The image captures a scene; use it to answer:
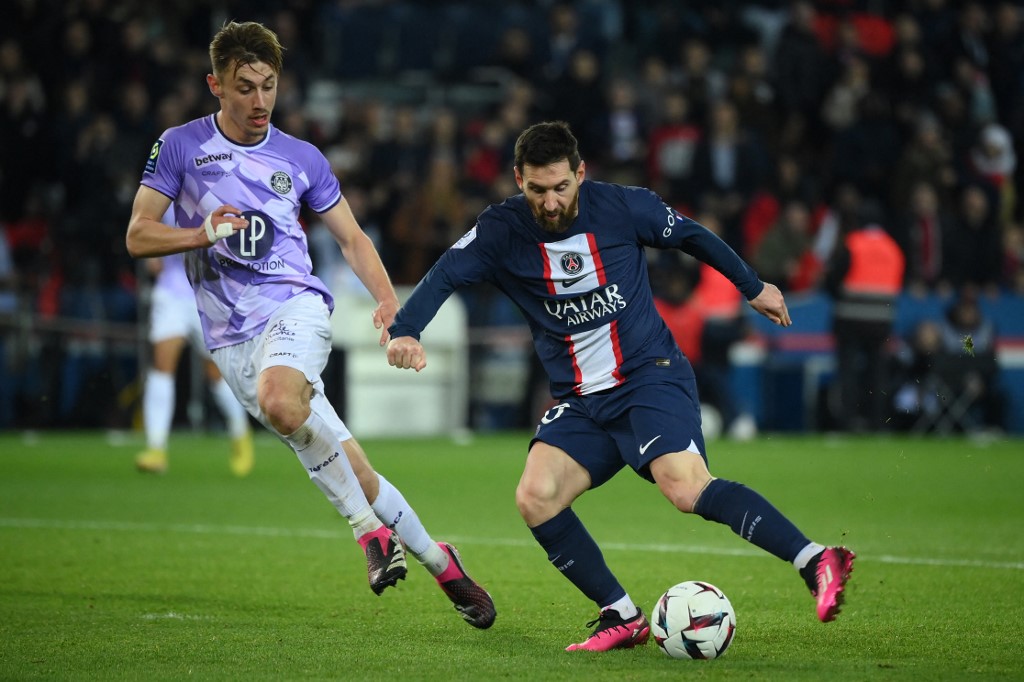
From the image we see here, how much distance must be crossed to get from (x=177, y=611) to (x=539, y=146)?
8.25 ft

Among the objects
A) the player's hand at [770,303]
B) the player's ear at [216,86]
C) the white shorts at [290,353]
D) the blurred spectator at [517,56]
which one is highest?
the blurred spectator at [517,56]

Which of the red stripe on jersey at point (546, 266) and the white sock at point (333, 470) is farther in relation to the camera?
the white sock at point (333, 470)

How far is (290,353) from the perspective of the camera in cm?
641

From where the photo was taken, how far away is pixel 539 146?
571 cm

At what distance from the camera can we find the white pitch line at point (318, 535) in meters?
8.05

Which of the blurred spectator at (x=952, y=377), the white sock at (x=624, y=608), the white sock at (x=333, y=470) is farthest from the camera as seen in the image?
the blurred spectator at (x=952, y=377)

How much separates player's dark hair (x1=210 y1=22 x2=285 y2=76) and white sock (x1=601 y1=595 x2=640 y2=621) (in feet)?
8.54

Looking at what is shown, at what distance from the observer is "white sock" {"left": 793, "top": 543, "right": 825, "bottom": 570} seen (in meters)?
5.19

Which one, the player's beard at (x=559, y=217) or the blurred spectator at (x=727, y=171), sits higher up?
the blurred spectator at (x=727, y=171)

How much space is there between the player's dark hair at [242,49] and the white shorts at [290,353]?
101cm

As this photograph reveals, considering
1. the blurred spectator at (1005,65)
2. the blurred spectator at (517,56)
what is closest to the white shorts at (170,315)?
the blurred spectator at (517,56)

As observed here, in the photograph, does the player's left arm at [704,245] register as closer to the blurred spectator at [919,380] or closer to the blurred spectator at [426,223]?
the blurred spectator at [919,380]

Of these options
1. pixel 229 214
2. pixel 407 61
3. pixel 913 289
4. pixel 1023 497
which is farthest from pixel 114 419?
pixel 229 214

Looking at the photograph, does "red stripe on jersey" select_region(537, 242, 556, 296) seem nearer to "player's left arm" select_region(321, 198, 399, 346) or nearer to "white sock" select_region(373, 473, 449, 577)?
"player's left arm" select_region(321, 198, 399, 346)
